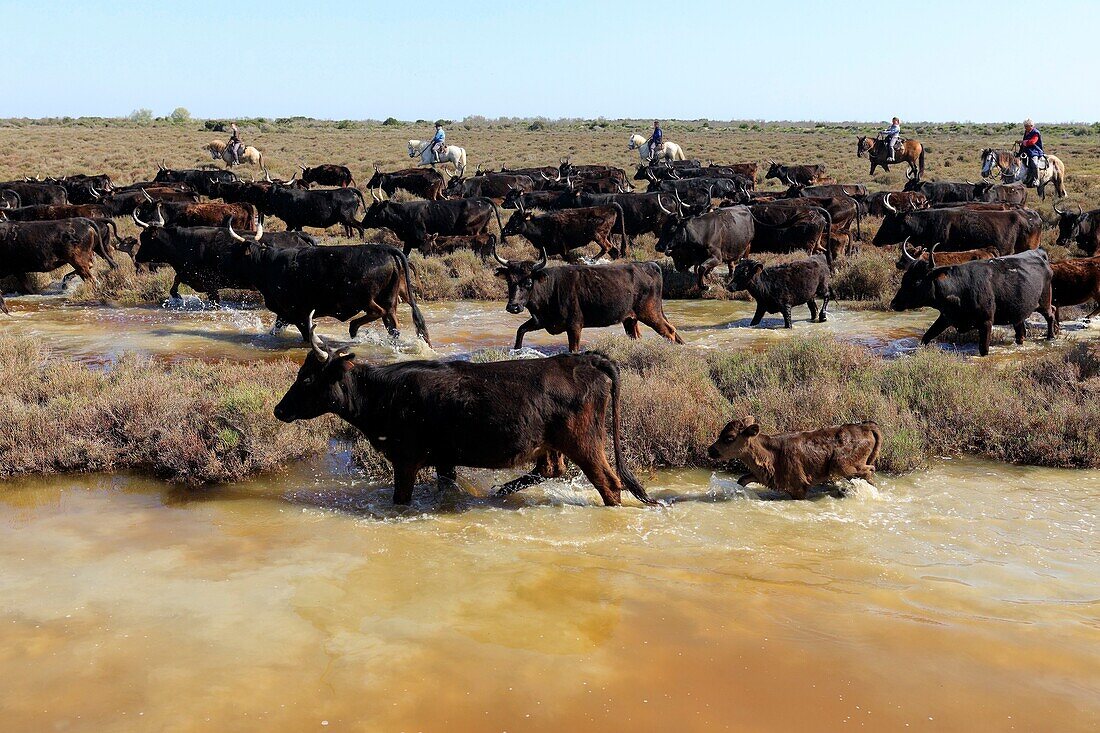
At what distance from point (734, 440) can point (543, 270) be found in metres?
4.89

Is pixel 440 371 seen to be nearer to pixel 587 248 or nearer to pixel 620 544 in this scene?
pixel 620 544

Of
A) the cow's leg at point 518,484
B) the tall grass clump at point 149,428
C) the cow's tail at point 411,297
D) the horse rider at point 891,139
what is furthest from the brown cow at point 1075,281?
the horse rider at point 891,139

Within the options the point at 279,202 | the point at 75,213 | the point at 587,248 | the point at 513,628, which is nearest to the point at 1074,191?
the point at 587,248

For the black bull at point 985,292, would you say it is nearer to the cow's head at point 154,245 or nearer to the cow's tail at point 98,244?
the cow's head at point 154,245

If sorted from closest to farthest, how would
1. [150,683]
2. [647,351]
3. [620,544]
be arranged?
[150,683], [620,544], [647,351]

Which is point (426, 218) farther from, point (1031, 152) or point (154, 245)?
point (1031, 152)

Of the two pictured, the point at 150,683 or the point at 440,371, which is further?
the point at 440,371

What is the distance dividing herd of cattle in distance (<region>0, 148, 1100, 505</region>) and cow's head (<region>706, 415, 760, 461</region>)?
0.04 ft

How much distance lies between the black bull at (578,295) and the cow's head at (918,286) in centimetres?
310

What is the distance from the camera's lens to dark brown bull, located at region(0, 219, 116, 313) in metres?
14.6

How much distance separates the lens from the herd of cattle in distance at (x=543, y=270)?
644 centimetres

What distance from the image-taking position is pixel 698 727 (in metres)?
3.87

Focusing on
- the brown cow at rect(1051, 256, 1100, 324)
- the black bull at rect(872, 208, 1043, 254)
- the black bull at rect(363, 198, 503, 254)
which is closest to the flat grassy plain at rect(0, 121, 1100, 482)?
the brown cow at rect(1051, 256, 1100, 324)

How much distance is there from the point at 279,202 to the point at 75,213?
15.3 feet
